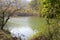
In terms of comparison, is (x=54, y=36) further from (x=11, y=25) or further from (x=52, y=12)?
(x=11, y=25)

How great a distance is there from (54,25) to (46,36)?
874mm

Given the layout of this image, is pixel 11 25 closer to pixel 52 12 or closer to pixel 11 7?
pixel 11 7

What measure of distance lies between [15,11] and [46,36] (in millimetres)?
4718

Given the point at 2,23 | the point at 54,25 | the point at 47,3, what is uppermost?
the point at 47,3

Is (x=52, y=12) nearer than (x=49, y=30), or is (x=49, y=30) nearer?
(x=49, y=30)

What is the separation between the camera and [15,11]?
44.3ft

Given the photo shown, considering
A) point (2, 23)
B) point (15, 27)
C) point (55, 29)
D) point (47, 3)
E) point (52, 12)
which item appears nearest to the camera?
point (55, 29)

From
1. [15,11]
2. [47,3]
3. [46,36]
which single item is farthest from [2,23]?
[46,36]

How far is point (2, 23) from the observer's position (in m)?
13.0

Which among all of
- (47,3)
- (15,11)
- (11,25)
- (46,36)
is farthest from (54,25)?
(11,25)

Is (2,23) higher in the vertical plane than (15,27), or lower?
higher

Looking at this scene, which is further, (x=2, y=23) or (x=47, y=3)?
(x=2, y=23)

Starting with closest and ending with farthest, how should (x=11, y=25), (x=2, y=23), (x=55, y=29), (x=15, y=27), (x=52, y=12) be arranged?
(x=55, y=29)
(x=52, y=12)
(x=2, y=23)
(x=11, y=25)
(x=15, y=27)

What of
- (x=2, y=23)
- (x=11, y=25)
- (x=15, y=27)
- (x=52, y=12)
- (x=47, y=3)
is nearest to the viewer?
(x=52, y=12)
